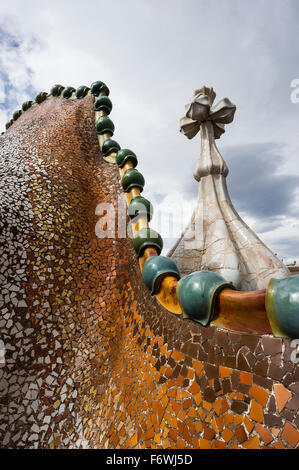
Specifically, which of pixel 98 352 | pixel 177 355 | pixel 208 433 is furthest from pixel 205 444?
pixel 98 352

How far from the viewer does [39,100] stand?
466cm

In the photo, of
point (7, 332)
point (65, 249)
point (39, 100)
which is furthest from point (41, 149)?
point (39, 100)

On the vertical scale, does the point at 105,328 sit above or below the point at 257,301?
below

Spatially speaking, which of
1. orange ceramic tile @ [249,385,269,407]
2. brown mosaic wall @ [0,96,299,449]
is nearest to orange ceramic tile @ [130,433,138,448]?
brown mosaic wall @ [0,96,299,449]

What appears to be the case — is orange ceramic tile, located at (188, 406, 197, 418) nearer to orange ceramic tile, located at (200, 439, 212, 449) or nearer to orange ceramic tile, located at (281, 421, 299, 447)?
orange ceramic tile, located at (200, 439, 212, 449)

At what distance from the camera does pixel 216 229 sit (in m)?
2.39

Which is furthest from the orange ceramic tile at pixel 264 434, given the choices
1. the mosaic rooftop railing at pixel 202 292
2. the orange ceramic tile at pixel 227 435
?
the mosaic rooftop railing at pixel 202 292

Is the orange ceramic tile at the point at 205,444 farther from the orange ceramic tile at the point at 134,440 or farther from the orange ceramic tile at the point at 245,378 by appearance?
the orange ceramic tile at the point at 134,440

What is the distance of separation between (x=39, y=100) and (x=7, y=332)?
4.34m

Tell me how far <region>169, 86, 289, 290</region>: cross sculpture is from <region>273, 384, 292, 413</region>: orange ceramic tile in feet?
3.73

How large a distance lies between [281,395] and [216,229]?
1575 millimetres

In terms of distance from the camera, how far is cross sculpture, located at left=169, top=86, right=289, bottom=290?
2189 millimetres

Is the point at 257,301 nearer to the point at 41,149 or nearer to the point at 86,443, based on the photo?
the point at 86,443

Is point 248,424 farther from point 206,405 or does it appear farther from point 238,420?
point 206,405
